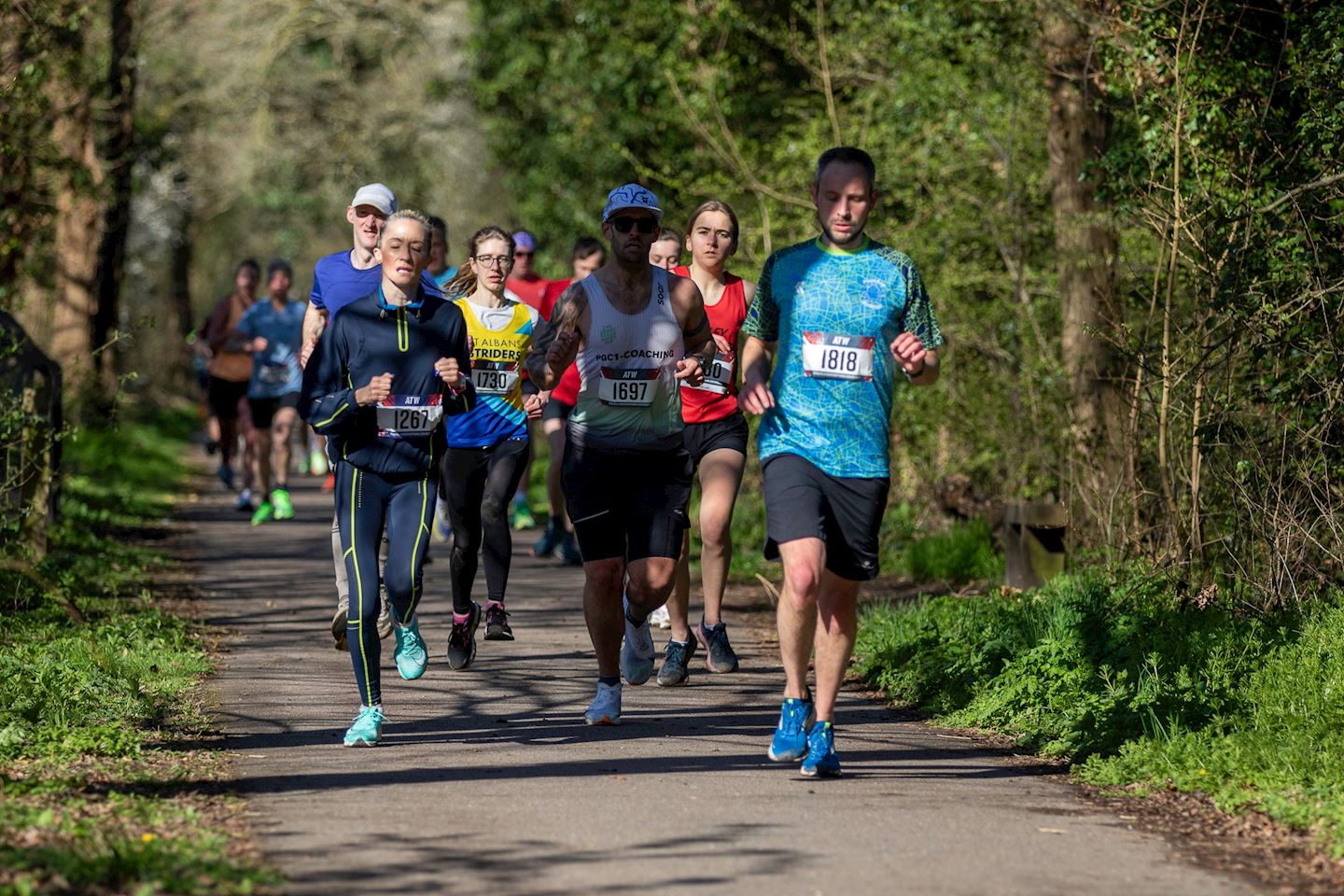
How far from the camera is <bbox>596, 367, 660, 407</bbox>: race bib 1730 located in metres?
7.45

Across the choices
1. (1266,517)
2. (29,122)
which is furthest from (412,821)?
(29,122)

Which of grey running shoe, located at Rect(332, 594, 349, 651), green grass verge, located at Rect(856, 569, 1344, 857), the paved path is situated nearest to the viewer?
the paved path

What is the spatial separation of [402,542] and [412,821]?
1.80 metres

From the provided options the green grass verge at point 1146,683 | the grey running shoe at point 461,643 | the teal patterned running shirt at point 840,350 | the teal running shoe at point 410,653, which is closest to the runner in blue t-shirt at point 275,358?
the grey running shoe at point 461,643

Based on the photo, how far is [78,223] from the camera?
23406 mm

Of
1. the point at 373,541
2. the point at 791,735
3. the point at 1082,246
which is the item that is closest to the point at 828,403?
the point at 791,735

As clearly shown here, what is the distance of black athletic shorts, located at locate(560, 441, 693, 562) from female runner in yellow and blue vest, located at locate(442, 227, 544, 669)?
5.63ft

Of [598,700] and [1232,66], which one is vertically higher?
[1232,66]

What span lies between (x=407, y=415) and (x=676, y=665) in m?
2.17

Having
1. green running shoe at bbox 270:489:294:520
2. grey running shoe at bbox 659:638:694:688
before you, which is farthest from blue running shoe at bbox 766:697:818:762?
green running shoe at bbox 270:489:294:520

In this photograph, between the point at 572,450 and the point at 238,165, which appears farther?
the point at 238,165

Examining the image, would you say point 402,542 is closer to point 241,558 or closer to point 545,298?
point 545,298

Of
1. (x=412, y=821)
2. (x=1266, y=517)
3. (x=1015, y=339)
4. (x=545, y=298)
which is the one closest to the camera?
(x=412, y=821)

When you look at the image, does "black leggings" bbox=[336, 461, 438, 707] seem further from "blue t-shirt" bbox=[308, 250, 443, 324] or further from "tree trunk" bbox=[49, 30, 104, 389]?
"tree trunk" bbox=[49, 30, 104, 389]
